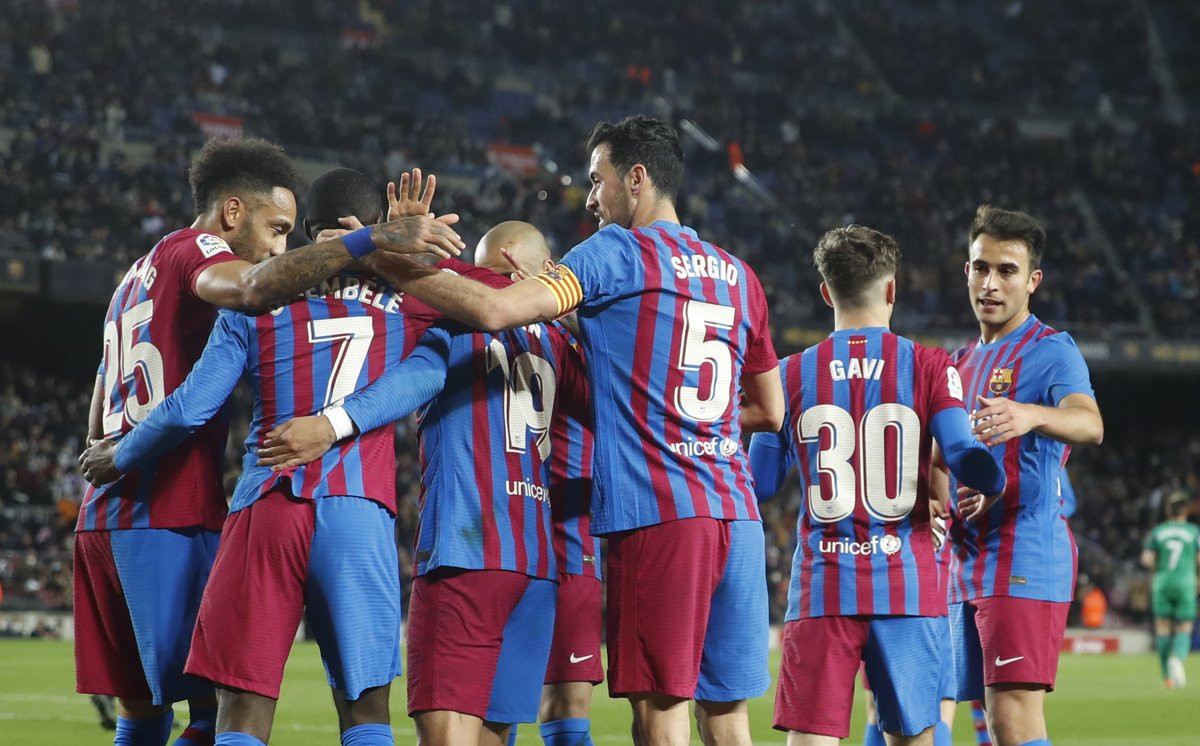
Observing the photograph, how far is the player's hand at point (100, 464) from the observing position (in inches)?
180

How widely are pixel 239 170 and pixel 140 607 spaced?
5.04 feet

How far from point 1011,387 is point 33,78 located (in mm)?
24799

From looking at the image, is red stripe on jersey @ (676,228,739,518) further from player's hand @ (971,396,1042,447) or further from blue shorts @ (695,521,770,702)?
player's hand @ (971,396,1042,447)

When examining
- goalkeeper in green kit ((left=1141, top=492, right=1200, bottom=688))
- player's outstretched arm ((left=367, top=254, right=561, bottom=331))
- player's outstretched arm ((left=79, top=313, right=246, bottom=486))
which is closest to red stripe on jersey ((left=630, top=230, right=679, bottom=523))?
player's outstretched arm ((left=367, top=254, right=561, bottom=331))

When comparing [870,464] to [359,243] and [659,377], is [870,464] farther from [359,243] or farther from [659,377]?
[359,243]

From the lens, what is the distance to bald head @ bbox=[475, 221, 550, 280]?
17.2 feet

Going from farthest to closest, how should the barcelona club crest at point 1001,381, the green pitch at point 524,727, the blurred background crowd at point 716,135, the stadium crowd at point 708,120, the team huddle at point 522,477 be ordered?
the stadium crowd at point 708,120 → the blurred background crowd at point 716,135 → the green pitch at point 524,727 → the barcelona club crest at point 1001,381 → the team huddle at point 522,477

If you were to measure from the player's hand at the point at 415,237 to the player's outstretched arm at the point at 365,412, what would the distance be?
1.33 ft

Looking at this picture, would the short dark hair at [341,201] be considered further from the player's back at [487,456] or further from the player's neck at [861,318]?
the player's neck at [861,318]

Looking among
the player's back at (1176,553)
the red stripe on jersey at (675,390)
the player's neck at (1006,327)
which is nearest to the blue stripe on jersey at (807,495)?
the red stripe on jersey at (675,390)

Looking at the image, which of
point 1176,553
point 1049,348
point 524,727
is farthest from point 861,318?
point 1176,553

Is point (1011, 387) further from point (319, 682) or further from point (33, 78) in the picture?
point (33, 78)

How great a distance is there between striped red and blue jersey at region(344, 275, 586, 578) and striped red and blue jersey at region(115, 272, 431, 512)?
14 centimetres

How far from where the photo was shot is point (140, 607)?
4574 mm
